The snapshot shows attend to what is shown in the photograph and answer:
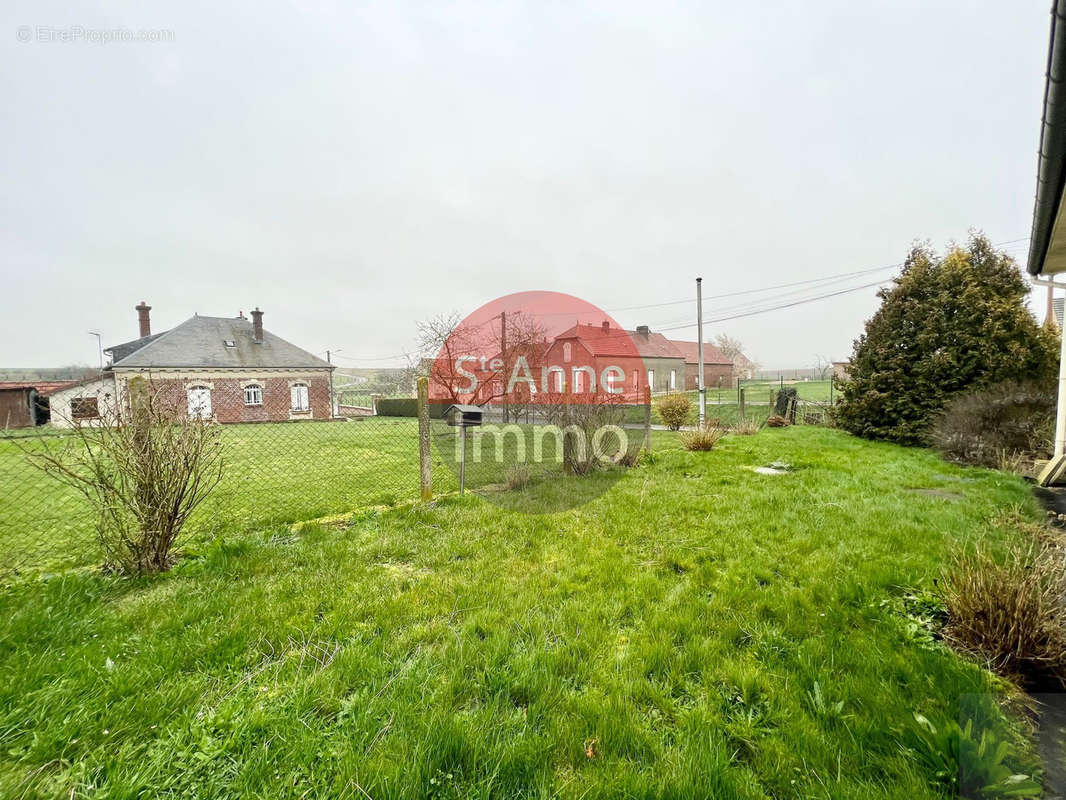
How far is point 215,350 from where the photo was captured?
21734mm

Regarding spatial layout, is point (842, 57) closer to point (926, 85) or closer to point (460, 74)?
point (926, 85)

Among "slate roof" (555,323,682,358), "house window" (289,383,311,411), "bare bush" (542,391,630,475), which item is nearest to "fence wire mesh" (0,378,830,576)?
"bare bush" (542,391,630,475)

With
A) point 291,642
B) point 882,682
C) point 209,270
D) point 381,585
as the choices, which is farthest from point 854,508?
point 209,270

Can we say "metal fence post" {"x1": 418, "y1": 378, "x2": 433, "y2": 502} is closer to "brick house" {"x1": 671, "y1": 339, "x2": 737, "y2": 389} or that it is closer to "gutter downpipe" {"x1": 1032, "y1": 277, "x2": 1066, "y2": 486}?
"gutter downpipe" {"x1": 1032, "y1": 277, "x2": 1066, "y2": 486}

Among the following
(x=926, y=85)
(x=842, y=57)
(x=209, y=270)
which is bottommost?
(x=926, y=85)

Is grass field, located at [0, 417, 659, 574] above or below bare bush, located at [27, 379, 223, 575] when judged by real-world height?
below

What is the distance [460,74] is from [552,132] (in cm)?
349

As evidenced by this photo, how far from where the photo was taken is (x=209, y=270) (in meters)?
26.0

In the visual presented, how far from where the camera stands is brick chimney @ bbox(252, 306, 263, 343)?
76.2 feet

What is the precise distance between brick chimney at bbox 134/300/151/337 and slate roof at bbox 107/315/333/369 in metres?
0.45

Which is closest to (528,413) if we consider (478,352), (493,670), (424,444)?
(424,444)

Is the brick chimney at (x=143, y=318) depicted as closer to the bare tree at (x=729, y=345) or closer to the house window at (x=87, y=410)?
the house window at (x=87, y=410)

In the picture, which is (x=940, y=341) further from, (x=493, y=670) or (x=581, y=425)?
(x=493, y=670)

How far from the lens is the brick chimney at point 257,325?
23.2m
